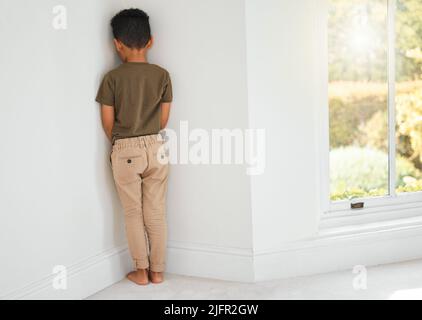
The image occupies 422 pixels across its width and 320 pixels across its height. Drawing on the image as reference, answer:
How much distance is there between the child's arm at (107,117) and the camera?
2.63 meters

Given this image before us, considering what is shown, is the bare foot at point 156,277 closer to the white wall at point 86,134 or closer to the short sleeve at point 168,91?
the white wall at point 86,134

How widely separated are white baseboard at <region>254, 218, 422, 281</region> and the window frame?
0.10 meters

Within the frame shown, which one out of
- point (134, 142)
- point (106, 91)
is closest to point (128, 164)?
point (134, 142)

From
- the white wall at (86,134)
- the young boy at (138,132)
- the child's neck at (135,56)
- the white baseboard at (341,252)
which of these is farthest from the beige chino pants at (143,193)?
the white baseboard at (341,252)

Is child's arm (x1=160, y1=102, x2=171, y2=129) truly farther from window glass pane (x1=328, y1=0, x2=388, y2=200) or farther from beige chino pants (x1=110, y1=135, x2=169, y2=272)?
window glass pane (x1=328, y1=0, x2=388, y2=200)

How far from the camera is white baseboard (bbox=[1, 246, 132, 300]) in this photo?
7.50 feet

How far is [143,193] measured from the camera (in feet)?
9.00

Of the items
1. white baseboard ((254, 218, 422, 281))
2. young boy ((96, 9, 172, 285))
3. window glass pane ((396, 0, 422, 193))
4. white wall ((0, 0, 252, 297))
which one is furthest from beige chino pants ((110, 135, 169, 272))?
window glass pane ((396, 0, 422, 193))

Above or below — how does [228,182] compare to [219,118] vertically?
below

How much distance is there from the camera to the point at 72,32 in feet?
8.06
